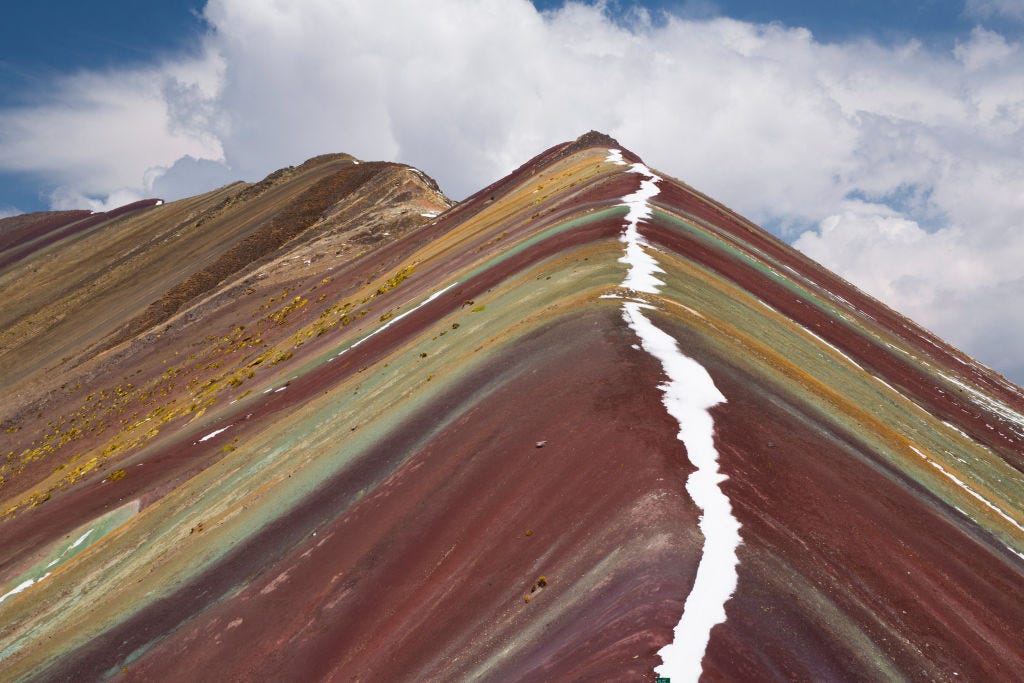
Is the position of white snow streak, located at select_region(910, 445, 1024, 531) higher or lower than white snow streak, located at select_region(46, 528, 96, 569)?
lower

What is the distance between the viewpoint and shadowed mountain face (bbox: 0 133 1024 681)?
15195mm

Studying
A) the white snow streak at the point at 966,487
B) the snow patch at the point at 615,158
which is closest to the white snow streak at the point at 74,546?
the white snow streak at the point at 966,487

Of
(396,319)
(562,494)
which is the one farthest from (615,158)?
(562,494)

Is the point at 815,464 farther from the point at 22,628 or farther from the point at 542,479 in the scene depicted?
the point at 22,628

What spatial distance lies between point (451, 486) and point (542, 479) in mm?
3522

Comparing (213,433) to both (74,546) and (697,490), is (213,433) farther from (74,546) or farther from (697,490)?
(697,490)

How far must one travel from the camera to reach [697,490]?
16953 millimetres

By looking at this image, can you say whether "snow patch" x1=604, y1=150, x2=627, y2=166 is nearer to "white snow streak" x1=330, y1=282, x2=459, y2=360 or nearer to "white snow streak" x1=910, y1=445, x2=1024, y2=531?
"white snow streak" x1=330, y1=282, x2=459, y2=360

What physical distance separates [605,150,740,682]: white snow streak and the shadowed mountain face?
0.23 ft

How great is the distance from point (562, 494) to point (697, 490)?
10.1 ft

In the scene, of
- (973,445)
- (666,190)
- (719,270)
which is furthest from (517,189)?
(973,445)

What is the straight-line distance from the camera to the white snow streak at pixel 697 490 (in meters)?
12.4

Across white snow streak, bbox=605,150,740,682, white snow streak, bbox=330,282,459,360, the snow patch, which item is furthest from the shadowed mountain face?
the snow patch

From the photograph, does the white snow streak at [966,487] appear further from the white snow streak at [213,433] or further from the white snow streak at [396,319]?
the white snow streak at [213,433]
